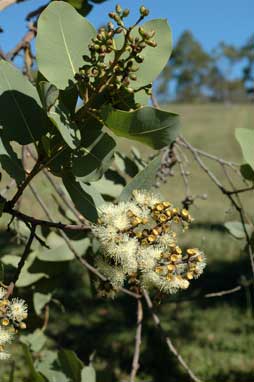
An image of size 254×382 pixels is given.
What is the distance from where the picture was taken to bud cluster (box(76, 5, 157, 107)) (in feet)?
2.71

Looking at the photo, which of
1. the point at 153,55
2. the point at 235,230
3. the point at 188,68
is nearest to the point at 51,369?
the point at 235,230

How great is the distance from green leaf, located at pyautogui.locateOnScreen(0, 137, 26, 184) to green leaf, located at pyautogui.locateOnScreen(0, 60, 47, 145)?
20 millimetres

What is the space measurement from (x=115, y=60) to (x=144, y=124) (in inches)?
4.3

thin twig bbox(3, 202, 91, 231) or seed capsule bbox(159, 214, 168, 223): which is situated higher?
seed capsule bbox(159, 214, 168, 223)

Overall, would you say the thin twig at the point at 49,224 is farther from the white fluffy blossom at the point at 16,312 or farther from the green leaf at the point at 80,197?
the white fluffy blossom at the point at 16,312

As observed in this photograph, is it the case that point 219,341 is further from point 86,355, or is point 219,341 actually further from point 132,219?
point 132,219

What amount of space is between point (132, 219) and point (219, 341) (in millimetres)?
3275

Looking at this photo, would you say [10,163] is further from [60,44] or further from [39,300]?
[39,300]

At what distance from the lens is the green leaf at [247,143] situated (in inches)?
44.1

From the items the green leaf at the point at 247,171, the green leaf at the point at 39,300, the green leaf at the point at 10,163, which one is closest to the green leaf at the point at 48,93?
the green leaf at the point at 10,163

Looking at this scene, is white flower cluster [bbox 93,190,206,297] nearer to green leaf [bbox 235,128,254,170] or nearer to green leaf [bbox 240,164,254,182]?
green leaf [bbox 235,128,254,170]

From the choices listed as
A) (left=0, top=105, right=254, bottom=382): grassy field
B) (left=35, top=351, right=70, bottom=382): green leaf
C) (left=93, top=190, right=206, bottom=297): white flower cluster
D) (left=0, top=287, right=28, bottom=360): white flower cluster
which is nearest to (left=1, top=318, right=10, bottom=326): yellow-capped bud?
(left=0, top=287, right=28, bottom=360): white flower cluster

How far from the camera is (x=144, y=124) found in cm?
85

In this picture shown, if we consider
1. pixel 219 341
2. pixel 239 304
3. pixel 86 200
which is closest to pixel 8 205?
pixel 86 200
